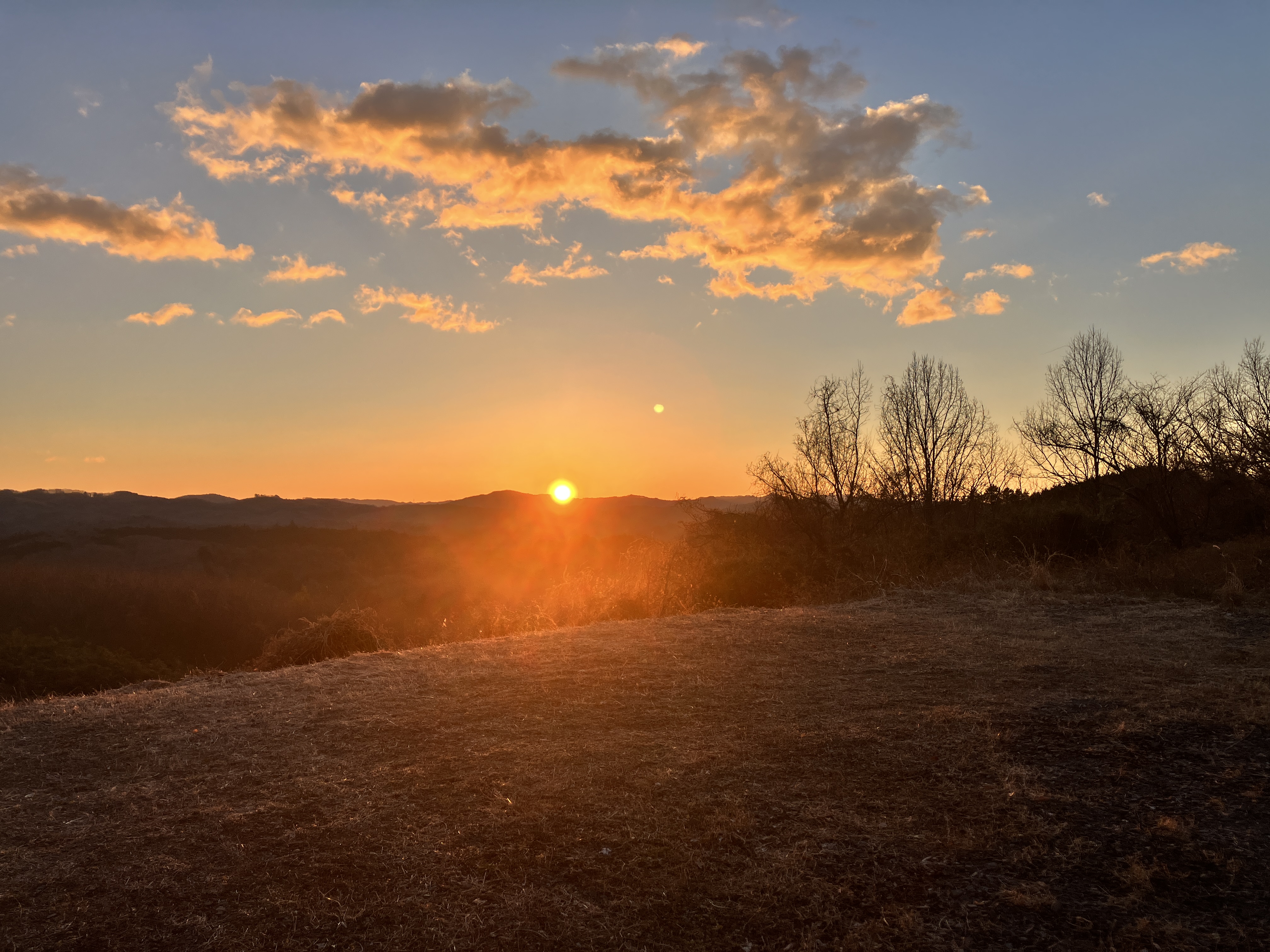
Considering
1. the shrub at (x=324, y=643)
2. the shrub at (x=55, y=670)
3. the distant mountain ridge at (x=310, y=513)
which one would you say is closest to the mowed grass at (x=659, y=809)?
the shrub at (x=324, y=643)

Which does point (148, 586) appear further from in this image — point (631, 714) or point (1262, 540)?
point (1262, 540)

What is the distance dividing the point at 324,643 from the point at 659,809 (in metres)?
8.28

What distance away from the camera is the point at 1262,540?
1503 centimetres

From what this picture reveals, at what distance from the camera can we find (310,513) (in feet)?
249

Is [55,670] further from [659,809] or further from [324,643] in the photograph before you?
[659,809]

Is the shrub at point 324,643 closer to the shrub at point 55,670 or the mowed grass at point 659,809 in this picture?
the shrub at point 55,670

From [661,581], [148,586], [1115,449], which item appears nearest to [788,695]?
[661,581]

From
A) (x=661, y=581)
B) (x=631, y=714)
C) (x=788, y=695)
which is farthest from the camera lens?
(x=661, y=581)

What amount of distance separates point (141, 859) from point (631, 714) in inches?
119

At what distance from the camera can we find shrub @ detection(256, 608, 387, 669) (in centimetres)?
1050

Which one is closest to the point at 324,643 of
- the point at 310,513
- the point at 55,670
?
the point at 55,670

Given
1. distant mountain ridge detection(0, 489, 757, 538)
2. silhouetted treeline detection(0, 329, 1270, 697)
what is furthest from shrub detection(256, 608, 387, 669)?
distant mountain ridge detection(0, 489, 757, 538)

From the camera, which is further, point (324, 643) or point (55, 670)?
point (55, 670)

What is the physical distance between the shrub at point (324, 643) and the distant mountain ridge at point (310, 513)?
39.6 metres
